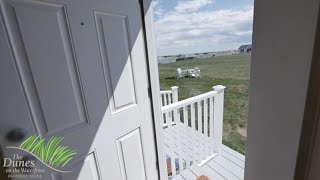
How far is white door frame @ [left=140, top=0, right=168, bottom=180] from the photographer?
4.49 ft

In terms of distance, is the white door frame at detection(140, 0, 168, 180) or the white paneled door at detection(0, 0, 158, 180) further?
the white door frame at detection(140, 0, 168, 180)


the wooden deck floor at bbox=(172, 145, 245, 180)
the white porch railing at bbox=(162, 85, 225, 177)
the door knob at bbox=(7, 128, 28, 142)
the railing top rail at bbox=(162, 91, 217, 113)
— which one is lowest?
the wooden deck floor at bbox=(172, 145, 245, 180)

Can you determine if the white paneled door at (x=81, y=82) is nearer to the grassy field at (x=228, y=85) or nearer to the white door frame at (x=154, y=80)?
the white door frame at (x=154, y=80)

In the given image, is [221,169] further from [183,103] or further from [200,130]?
[183,103]

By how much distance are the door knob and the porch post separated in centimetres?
187

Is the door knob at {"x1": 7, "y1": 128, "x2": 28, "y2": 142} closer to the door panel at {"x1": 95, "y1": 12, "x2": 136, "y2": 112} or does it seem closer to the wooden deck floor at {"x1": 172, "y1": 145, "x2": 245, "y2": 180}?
the door panel at {"x1": 95, "y1": 12, "x2": 136, "y2": 112}

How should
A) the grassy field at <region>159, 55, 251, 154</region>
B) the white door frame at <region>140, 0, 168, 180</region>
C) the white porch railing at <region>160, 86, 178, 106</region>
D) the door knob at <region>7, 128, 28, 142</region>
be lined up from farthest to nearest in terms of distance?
the grassy field at <region>159, 55, 251, 154</region>, the white porch railing at <region>160, 86, 178, 106</region>, the white door frame at <region>140, 0, 168, 180</region>, the door knob at <region>7, 128, 28, 142</region>

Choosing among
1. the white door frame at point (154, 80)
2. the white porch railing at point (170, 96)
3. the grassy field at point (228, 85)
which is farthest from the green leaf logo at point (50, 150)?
the white porch railing at point (170, 96)

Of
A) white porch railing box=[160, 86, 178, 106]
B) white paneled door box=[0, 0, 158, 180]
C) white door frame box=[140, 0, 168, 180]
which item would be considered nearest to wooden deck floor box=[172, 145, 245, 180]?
white door frame box=[140, 0, 168, 180]

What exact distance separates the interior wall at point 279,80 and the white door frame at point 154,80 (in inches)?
37.6

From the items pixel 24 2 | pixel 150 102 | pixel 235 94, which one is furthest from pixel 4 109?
pixel 235 94

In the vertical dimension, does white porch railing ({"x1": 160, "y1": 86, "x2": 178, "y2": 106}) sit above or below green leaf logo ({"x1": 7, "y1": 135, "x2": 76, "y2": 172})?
below

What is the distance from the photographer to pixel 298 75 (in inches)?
18.6

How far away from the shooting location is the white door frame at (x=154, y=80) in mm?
1368
